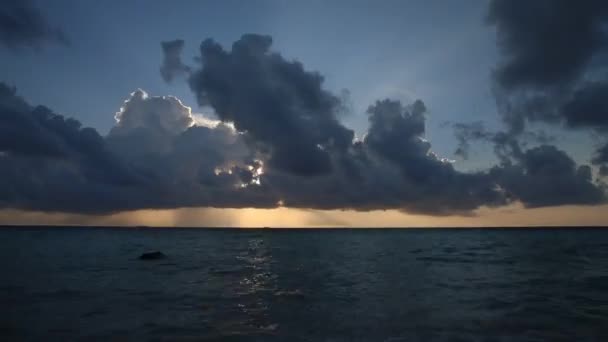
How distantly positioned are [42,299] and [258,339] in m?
16.8

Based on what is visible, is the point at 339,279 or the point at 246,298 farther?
the point at 339,279

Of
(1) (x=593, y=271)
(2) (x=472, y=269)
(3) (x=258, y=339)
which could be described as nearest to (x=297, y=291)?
(3) (x=258, y=339)

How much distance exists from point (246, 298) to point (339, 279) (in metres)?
11.0

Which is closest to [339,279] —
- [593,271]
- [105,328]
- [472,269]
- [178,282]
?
[178,282]

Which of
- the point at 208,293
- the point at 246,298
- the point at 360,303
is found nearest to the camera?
the point at 360,303

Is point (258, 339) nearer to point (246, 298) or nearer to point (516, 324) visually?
point (246, 298)

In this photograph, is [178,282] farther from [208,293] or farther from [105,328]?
[105,328]

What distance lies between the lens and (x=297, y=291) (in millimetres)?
26406

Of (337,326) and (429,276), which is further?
(429,276)

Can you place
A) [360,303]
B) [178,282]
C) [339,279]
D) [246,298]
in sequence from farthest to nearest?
[339,279]
[178,282]
[246,298]
[360,303]

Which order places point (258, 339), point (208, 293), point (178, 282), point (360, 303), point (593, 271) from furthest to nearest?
point (593, 271) < point (178, 282) < point (208, 293) < point (360, 303) < point (258, 339)

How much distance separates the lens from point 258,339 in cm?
1476

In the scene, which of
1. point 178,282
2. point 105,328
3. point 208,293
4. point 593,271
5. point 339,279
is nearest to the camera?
point 105,328

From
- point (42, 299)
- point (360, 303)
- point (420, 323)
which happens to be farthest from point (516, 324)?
point (42, 299)
